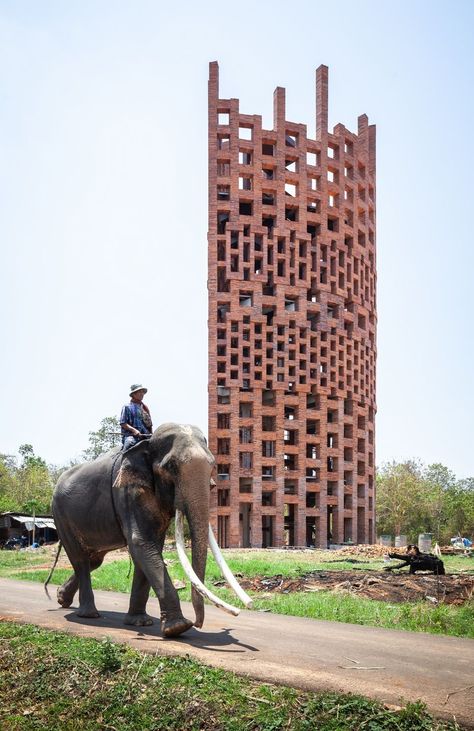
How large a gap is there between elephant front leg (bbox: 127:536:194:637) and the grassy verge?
690mm

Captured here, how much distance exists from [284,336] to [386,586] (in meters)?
26.5

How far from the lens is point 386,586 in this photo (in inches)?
641

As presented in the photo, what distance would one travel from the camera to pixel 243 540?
41.2m

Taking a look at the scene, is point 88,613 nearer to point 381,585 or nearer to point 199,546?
point 199,546

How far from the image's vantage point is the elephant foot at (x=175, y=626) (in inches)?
333

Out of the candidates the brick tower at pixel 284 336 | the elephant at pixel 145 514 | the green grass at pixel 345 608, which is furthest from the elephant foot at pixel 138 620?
the brick tower at pixel 284 336

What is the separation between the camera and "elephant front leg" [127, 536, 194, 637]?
852 centimetres

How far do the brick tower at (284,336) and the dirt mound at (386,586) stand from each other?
2084cm

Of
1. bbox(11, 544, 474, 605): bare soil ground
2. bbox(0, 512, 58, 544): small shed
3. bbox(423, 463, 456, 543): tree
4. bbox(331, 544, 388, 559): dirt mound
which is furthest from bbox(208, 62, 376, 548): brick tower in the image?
bbox(11, 544, 474, 605): bare soil ground

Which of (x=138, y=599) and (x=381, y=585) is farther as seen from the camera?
(x=381, y=585)

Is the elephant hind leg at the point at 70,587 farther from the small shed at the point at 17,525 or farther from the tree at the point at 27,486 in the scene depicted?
the tree at the point at 27,486

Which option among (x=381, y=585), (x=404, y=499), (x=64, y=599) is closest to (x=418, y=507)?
(x=404, y=499)

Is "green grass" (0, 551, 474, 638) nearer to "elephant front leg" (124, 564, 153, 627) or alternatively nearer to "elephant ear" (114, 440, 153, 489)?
"elephant front leg" (124, 564, 153, 627)

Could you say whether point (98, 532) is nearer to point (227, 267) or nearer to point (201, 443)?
point (201, 443)
